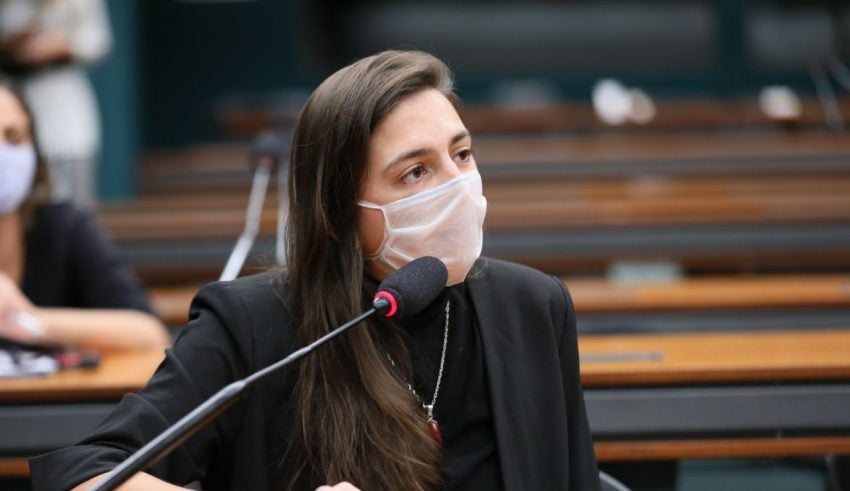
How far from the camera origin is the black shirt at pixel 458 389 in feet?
4.78

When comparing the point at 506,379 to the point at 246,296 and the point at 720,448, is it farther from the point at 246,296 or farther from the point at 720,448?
the point at 720,448

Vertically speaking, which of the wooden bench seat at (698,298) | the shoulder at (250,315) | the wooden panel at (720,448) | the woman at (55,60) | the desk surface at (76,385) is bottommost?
the wooden panel at (720,448)

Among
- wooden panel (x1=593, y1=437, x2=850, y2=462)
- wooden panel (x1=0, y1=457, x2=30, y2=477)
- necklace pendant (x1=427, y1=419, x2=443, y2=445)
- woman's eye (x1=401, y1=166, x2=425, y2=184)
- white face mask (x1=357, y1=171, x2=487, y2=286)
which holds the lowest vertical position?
wooden panel (x1=0, y1=457, x2=30, y2=477)

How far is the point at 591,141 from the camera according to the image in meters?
6.29

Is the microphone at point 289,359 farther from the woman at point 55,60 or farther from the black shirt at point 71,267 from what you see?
the woman at point 55,60

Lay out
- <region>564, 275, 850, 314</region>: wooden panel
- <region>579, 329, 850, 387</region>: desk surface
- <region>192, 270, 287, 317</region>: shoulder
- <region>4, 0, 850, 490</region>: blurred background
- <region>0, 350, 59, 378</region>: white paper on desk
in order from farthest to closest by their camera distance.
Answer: <region>4, 0, 850, 490</region>: blurred background → <region>564, 275, 850, 314</region>: wooden panel → <region>0, 350, 59, 378</region>: white paper on desk → <region>579, 329, 850, 387</region>: desk surface → <region>192, 270, 287, 317</region>: shoulder

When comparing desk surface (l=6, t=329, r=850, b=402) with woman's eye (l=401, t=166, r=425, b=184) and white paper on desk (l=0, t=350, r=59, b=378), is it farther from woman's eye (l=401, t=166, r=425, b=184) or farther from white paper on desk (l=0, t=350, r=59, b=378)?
woman's eye (l=401, t=166, r=425, b=184)

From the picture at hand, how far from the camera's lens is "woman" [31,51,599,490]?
1396mm

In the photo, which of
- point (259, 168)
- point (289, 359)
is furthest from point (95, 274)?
point (289, 359)

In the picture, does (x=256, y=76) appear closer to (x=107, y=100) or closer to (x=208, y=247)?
(x=107, y=100)

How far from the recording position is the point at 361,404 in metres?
1.40

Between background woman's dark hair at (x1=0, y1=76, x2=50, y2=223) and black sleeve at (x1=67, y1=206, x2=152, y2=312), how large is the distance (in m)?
0.09

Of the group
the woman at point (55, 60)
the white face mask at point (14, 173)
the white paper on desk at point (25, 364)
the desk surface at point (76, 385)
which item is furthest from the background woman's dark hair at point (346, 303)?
the woman at point (55, 60)

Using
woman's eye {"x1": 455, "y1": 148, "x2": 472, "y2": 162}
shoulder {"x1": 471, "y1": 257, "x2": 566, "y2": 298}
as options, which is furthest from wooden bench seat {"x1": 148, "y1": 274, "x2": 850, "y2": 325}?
woman's eye {"x1": 455, "y1": 148, "x2": 472, "y2": 162}
